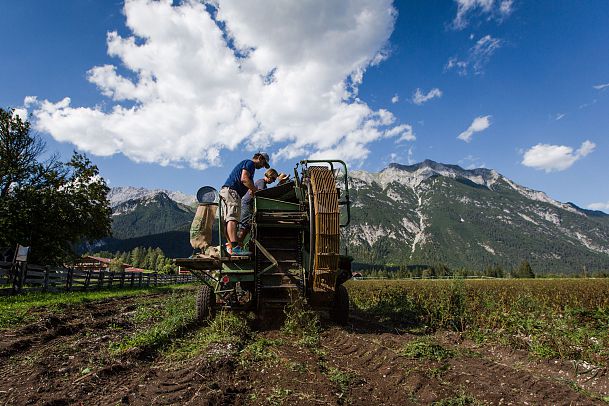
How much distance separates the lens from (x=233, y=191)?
24.6ft

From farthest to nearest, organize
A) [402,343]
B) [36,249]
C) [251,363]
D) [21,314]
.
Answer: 1. [36,249]
2. [21,314]
3. [402,343]
4. [251,363]

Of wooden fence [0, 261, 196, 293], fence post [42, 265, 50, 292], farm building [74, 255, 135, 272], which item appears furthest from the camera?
farm building [74, 255, 135, 272]

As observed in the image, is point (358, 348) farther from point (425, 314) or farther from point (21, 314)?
point (21, 314)

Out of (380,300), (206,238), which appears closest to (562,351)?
(206,238)

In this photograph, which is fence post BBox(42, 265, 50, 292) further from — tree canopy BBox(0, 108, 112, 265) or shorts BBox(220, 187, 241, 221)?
shorts BBox(220, 187, 241, 221)

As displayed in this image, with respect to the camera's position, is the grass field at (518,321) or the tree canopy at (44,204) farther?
the tree canopy at (44,204)

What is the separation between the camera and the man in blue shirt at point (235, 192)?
7.22 m

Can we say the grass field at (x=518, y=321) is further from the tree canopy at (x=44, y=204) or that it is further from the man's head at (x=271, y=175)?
the tree canopy at (x=44, y=204)

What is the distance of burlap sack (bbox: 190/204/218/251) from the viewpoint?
26.6 feet

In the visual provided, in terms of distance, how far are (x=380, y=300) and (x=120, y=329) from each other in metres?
8.33

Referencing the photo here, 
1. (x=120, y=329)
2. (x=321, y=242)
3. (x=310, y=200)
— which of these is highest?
(x=310, y=200)

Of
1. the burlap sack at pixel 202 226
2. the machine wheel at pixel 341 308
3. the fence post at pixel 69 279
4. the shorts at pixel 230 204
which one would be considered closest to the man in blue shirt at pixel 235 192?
the shorts at pixel 230 204

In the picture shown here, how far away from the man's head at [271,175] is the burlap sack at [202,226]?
1275mm

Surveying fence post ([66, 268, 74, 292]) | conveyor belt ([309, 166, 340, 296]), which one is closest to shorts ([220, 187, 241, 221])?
conveyor belt ([309, 166, 340, 296])
